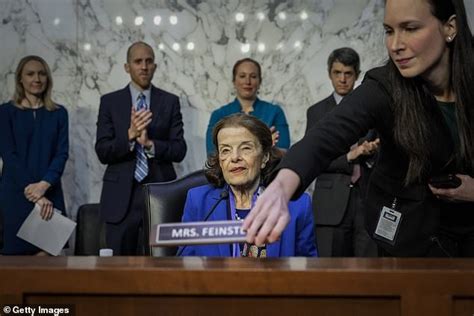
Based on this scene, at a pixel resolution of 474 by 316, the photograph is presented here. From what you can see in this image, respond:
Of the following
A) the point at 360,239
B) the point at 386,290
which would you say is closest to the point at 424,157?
the point at 386,290

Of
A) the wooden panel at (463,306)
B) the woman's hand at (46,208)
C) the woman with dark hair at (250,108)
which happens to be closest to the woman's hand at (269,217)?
the wooden panel at (463,306)

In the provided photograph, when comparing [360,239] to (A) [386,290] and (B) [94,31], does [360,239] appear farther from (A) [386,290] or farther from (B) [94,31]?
(A) [386,290]

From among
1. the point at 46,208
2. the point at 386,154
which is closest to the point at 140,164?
the point at 46,208

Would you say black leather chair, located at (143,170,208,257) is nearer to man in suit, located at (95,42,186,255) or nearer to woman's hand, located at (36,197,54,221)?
man in suit, located at (95,42,186,255)

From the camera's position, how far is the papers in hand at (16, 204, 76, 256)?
563 cm

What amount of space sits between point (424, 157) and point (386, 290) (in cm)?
70

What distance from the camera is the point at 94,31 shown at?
22.9ft

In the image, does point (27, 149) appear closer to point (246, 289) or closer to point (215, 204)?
point (215, 204)

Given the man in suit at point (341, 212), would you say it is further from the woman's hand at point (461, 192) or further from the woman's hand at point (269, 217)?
the woman's hand at point (269, 217)

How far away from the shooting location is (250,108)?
5.84 meters

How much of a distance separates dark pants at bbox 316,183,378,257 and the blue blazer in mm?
2062

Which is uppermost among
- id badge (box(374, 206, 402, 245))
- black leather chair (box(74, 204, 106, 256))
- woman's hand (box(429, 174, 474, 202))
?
woman's hand (box(429, 174, 474, 202))

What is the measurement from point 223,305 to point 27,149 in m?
4.54

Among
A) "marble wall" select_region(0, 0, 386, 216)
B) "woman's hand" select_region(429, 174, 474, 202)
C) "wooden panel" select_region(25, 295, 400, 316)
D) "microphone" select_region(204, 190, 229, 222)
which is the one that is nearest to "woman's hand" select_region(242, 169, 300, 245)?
"wooden panel" select_region(25, 295, 400, 316)
